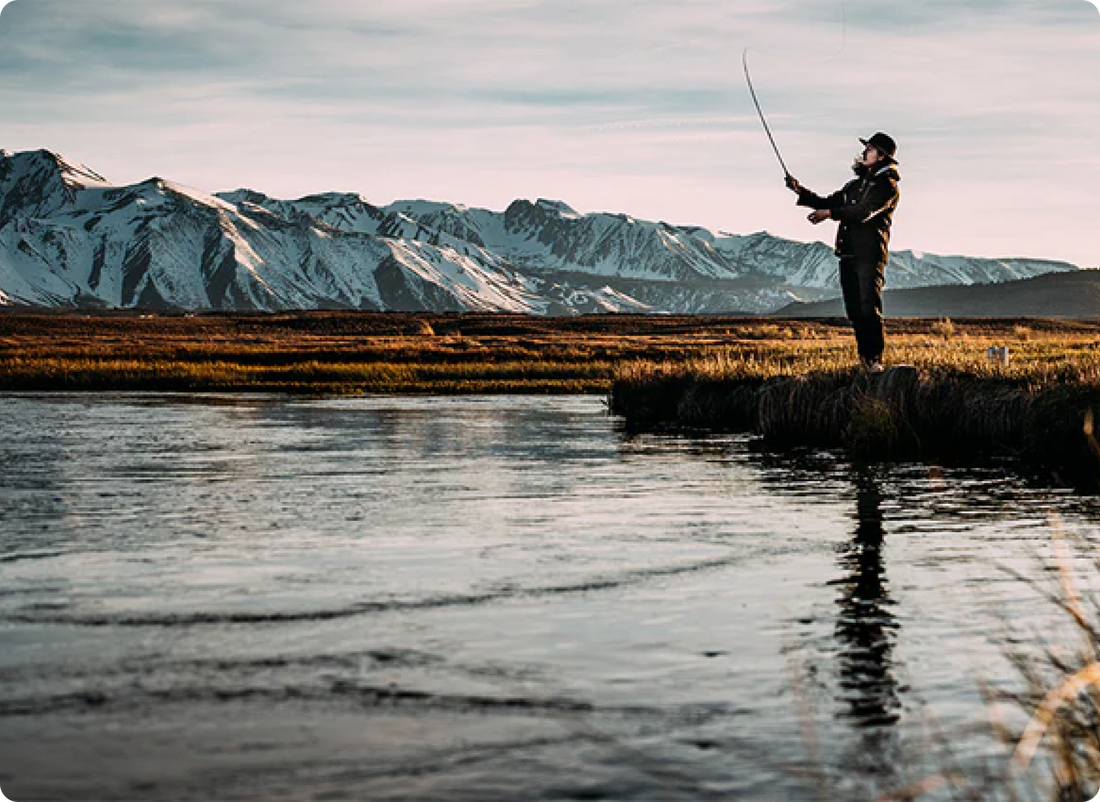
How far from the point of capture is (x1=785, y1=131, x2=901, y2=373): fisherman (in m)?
23.8

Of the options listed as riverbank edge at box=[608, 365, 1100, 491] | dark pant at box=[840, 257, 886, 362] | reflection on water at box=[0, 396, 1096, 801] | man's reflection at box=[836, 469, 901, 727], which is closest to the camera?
reflection on water at box=[0, 396, 1096, 801]

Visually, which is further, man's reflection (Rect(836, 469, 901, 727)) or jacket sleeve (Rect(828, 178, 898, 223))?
jacket sleeve (Rect(828, 178, 898, 223))

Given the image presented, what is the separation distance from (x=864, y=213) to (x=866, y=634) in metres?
14.4

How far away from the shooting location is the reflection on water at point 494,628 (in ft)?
24.4

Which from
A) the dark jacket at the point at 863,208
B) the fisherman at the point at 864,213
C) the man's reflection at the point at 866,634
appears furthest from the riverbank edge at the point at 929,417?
the man's reflection at the point at 866,634

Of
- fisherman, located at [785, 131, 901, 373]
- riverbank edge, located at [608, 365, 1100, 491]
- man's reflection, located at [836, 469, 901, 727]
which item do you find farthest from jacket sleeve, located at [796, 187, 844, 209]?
man's reflection, located at [836, 469, 901, 727]

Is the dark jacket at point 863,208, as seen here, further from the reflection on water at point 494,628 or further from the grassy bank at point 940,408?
the reflection on water at point 494,628

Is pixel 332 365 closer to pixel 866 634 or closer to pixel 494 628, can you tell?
pixel 494 628

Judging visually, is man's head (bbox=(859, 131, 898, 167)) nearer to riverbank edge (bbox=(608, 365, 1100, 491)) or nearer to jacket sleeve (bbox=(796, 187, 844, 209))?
jacket sleeve (bbox=(796, 187, 844, 209))

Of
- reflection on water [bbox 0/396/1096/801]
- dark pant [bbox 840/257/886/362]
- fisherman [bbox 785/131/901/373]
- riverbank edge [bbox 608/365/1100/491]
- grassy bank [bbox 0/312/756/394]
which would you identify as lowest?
grassy bank [bbox 0/312/756/394]

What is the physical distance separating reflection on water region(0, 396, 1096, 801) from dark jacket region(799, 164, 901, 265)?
14.4ft

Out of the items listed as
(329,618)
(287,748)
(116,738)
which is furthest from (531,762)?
(329,618)

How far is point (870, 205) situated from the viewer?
23891 mm

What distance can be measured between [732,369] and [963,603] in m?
25.2
